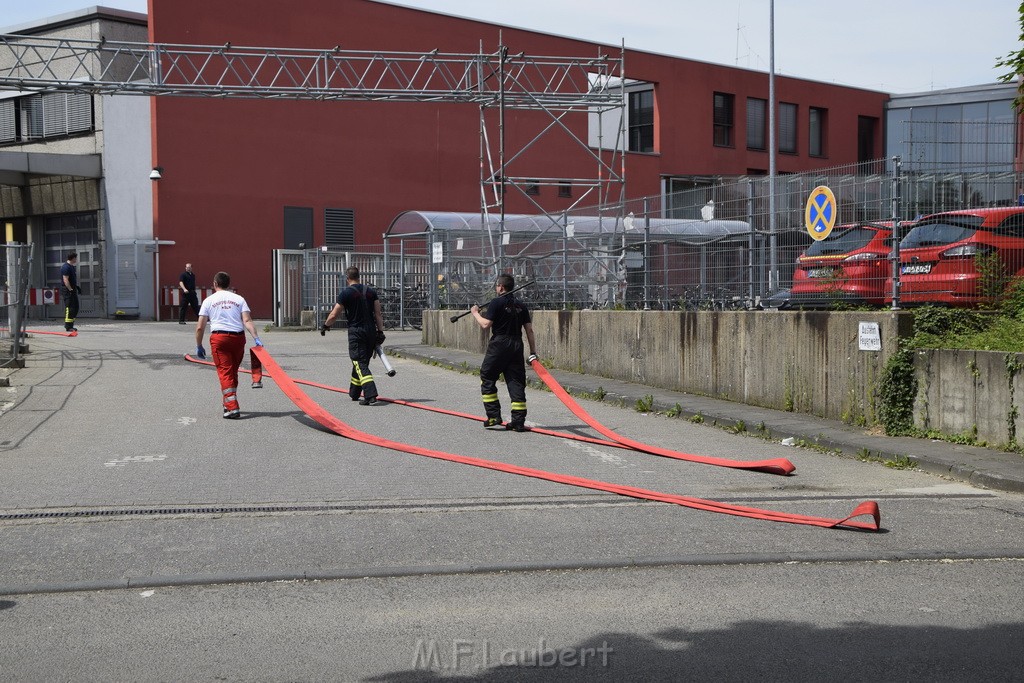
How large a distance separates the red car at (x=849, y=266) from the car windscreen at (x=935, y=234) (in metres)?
0.22

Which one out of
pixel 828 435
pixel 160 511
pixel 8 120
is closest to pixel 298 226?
pixel 8 120

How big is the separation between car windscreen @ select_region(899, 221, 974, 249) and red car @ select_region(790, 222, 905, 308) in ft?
0.73

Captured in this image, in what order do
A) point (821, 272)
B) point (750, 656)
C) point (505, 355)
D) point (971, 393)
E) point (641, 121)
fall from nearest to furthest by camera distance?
point (750, 656), point (971, 393), point (505, 355), point (821, 272), point (641, 121)

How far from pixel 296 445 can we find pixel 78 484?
2584mm

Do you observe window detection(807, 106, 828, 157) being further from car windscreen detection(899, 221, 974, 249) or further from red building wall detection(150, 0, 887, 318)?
car windscreen detection(899, 221, 974, 249)

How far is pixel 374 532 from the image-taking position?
7121mm

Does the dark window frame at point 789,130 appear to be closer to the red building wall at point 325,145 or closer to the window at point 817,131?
the window at point 817,131

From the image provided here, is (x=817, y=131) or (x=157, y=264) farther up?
(x=817, y=131)

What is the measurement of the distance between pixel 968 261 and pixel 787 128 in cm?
4248

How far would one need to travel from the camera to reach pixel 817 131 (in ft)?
177

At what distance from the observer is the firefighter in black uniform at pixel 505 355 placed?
12.3m

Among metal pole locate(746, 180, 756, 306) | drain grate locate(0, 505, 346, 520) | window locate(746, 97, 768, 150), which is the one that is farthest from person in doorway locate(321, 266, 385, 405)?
window locate(746, 97, 768, 150)

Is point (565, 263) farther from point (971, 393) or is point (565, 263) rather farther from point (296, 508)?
point (296, 508)

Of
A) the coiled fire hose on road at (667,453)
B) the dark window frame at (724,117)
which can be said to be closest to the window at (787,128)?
the dark window frame at (724,117)
